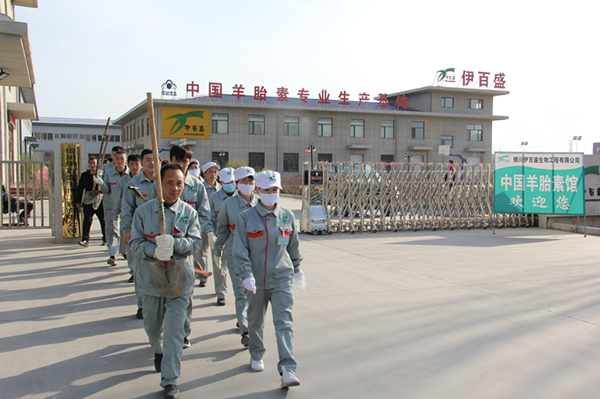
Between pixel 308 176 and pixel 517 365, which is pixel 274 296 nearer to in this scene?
pixel 517 365

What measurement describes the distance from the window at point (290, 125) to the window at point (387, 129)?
8.53 metres

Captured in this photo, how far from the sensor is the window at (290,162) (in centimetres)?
4138

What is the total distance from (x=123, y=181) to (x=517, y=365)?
20.5 feet

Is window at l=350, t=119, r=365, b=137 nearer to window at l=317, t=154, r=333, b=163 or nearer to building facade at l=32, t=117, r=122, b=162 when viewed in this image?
window at l=317, t=154, r=333, b=163

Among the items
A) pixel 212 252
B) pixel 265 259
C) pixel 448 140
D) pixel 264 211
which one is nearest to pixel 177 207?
pixel 264 211

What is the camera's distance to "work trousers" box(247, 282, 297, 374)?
11.8 feet

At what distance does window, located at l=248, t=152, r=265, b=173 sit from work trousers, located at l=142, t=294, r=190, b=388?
120 feet

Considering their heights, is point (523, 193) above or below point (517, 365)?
above

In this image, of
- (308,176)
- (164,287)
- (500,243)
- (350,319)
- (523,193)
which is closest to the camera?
(164,287)

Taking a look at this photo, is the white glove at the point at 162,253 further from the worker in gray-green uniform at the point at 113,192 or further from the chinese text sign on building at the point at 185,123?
the chinese text sign on building at the point at 185,123

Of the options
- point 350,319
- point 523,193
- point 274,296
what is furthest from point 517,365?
point 523,193

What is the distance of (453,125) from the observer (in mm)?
45531

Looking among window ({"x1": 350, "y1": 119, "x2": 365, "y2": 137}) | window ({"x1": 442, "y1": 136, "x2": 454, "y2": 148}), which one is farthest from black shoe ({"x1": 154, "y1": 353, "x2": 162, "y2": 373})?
window ({"x1": 442, "y1": 136, "x2": 454, "y2": 148})

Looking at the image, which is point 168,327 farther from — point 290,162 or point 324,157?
point 324,157
